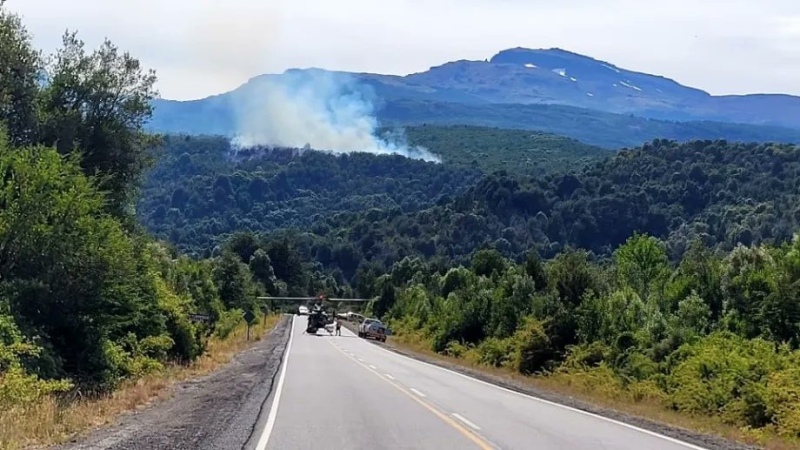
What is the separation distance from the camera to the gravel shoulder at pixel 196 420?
46.2 ft

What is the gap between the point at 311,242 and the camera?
655 feet

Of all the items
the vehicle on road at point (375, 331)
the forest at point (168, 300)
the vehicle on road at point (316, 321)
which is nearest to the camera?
the forest at point (168, 300)

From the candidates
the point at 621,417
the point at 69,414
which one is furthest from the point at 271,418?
the point at 621,417

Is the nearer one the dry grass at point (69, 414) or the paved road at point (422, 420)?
the dry grass at point (69, 414)

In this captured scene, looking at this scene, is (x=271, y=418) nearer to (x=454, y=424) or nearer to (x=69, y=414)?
(x=454, y=424)

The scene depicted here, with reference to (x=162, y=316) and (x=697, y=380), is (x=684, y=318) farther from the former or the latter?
(x=162, y=316)

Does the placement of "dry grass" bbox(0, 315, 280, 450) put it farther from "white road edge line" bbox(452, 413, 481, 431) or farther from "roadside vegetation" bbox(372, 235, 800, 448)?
"roadside vegetation" bbox(372, 235, 800, 448)

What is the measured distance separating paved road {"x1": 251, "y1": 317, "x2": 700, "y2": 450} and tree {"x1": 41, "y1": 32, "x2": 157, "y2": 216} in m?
14.8

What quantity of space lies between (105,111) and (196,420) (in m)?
25.7

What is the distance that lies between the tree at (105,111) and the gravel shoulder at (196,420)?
14.0 metres

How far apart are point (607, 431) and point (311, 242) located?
18336 centimetres

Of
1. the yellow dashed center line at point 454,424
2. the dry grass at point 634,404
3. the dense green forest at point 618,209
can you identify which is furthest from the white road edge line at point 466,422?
the dense green forest at point 618,209

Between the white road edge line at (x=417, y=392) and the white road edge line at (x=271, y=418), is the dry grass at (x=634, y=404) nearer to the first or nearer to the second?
the white road edge line at (x=417, y=392)

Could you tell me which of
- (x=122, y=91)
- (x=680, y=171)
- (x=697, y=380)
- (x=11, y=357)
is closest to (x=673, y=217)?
(x=680, y=171)
